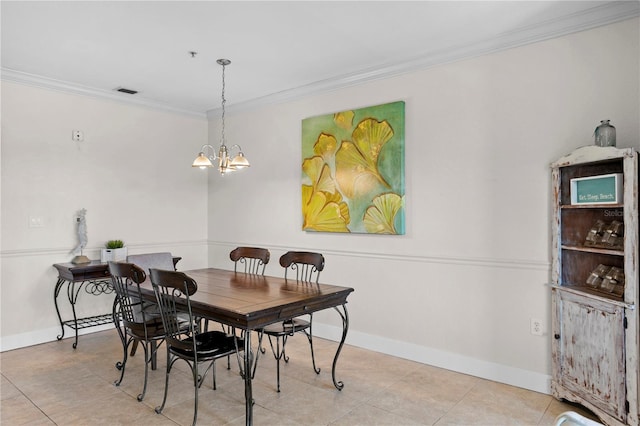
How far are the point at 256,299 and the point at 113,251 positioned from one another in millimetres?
2493

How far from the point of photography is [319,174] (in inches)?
169

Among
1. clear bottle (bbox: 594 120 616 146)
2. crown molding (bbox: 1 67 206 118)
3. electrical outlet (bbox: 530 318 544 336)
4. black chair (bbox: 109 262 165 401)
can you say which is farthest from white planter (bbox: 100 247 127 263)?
clear bottle (bbox: 594 120 616 146)

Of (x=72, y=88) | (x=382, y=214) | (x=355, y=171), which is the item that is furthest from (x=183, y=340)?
(x=72, y=88)

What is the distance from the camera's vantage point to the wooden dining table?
2.31m

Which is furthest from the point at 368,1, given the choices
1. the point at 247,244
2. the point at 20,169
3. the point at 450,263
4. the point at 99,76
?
the point at 20,169

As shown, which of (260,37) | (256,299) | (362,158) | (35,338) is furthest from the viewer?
(35,338)

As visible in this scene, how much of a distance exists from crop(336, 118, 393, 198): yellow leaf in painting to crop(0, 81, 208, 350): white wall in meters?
2.30

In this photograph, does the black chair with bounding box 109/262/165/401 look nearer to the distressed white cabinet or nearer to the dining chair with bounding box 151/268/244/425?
the dining chair with bounding box 151/268/244/425

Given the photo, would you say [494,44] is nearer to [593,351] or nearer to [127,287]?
[593,351]

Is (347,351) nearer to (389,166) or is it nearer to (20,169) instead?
(389,166)

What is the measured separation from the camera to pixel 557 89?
2924 millimetres

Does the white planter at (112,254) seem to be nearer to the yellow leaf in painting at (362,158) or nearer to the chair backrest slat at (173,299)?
the chair backrest slat at (173,299)

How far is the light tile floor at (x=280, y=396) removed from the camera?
2.57 meters

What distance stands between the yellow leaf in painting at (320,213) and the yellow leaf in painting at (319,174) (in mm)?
73
